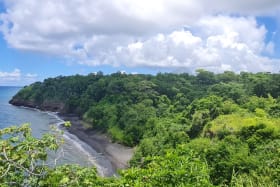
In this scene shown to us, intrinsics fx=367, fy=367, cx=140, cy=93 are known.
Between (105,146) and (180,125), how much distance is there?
666 inches

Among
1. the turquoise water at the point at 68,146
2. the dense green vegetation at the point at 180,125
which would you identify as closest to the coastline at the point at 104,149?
the turquoise water at the point at 68,146

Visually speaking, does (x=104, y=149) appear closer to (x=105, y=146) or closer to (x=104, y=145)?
(x=105, y=146)

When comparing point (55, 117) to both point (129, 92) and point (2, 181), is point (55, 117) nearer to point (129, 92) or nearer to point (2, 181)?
point (129, 92)

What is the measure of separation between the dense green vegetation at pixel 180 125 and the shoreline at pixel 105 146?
5.53 ft

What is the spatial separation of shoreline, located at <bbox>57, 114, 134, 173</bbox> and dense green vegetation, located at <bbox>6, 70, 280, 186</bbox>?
5.53ft

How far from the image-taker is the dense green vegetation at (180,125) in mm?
9867

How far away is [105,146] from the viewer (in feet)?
195

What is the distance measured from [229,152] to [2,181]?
71.8 ft

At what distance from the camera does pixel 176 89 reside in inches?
3305

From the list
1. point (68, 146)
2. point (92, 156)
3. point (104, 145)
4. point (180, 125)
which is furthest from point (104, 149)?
point (180, 125)

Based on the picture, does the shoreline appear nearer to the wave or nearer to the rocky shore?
the rocky shore

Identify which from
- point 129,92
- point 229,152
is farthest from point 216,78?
point 229,152

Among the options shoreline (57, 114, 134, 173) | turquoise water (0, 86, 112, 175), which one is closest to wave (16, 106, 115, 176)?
turquoise water (0, 86, 112, 175)

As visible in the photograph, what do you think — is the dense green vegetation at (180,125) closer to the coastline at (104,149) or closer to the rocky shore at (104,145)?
the rocky shore at (104,145)
